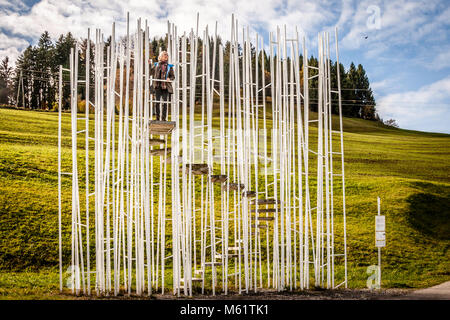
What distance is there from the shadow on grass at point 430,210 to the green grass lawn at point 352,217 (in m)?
0.04

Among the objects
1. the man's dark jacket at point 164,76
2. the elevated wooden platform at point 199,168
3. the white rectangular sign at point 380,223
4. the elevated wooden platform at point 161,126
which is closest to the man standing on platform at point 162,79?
the man's dark jacket at point 164,76

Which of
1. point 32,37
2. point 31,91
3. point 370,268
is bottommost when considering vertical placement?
point 370,268

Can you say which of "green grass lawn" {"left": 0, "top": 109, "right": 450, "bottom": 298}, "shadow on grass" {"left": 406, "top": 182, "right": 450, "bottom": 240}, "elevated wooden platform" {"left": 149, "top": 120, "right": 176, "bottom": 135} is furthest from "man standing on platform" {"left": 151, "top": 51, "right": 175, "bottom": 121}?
"shadow on grass" {"left": 406, "top": 182, "right": 450, "bottom": 240}

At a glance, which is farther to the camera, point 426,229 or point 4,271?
point 426,229

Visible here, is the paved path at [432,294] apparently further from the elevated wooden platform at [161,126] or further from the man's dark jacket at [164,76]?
the man's dark jacket at [164,76]

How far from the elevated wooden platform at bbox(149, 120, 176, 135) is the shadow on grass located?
1124 centimetres

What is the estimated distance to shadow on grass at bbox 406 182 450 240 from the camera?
1600 cm

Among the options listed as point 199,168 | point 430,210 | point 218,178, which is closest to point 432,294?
point 218,178

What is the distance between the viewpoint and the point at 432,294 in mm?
9320

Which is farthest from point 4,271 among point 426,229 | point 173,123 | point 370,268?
point 426,229

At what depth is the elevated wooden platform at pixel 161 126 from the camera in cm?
756

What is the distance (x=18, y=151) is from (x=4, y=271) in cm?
943

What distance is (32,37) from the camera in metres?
33.8
